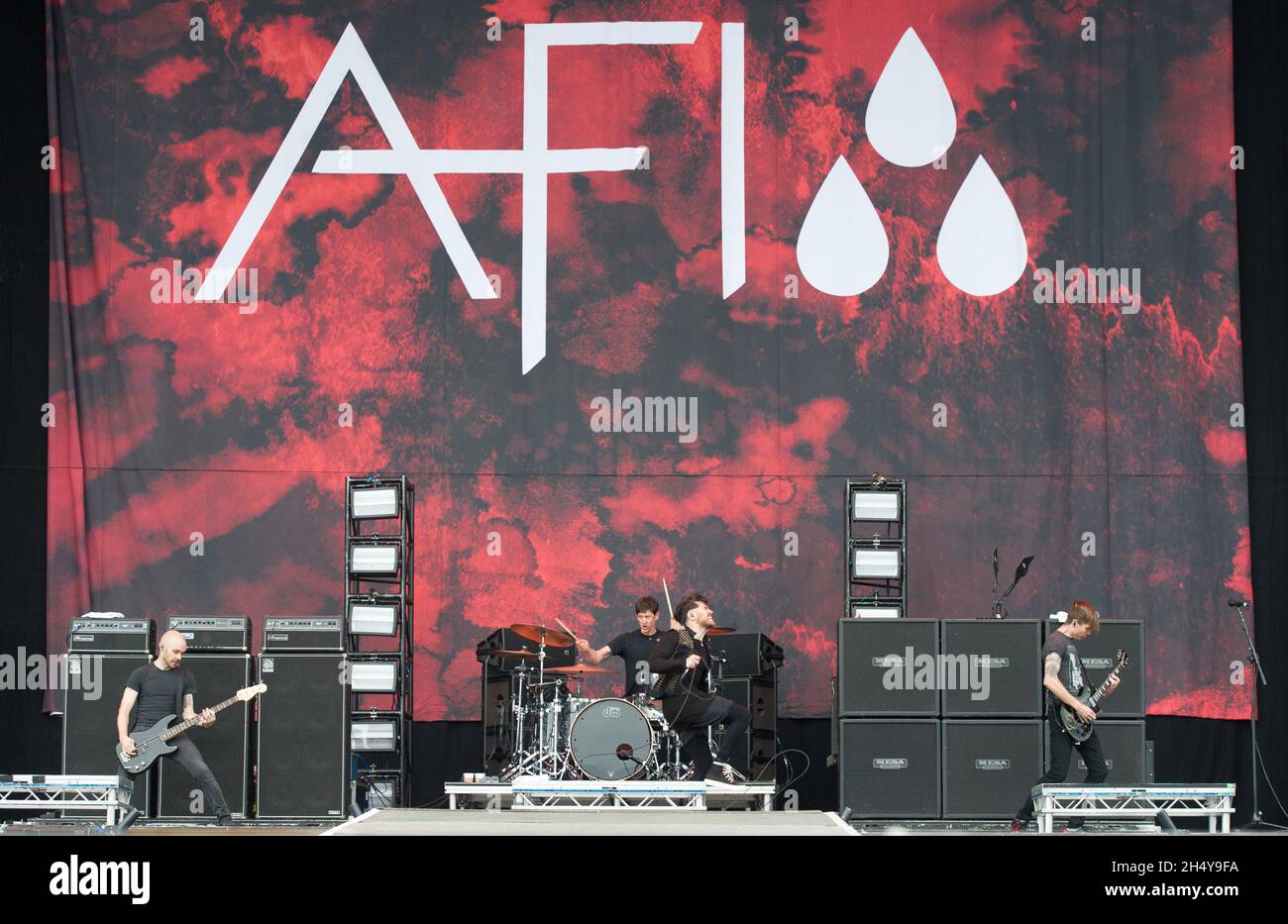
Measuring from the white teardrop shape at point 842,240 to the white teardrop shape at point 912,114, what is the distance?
39cm

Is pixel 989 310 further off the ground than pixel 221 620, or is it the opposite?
pixel 989 310

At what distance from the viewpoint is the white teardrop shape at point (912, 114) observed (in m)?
11.8

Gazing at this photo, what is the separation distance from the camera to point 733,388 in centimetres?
1163

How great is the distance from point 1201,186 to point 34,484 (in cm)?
908

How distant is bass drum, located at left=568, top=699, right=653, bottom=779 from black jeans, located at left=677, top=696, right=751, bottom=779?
306mm

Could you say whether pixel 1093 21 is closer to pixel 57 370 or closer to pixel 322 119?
pixel 322 119

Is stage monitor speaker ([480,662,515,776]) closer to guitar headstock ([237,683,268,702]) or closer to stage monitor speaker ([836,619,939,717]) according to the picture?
guitar headstock ([237,683,268,702])

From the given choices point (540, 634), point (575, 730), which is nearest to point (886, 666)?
point (575, 730)

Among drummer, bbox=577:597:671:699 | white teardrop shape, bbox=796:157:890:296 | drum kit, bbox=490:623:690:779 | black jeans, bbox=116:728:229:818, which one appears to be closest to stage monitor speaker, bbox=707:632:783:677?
drummer, bbox=577:597:671:699

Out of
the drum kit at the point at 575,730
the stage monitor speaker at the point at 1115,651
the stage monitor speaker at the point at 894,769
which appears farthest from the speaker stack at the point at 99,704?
the stage monitor speaker at the point at 1115,651

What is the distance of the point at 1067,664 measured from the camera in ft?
30.5

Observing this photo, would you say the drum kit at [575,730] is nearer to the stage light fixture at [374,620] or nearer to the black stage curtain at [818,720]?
the stage light fixture at [374,620]
